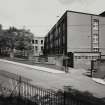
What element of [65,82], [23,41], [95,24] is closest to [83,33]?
[95,24]

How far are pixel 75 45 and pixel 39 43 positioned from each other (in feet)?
157

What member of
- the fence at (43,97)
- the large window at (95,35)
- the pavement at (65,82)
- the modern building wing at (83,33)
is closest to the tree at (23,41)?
the modern building wing at (83,33)

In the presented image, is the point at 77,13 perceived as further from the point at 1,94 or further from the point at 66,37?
the point at 1,94

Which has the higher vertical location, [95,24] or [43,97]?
[95,24]

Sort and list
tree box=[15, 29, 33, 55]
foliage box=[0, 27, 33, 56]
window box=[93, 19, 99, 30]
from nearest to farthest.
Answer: window box=[93, 19, 99, 30] → foliage box=[0, 27, 33, 56] → tree box=[15, 29, 33, 55]

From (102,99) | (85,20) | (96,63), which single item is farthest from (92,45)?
(102,99)

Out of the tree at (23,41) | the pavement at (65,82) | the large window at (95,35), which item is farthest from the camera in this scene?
the tree at (23,41)

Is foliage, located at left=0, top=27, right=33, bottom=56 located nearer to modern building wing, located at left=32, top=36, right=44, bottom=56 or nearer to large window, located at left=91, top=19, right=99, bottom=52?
large window, located at left=91, top=19, right=99, bottom=52

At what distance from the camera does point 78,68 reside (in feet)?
92.2

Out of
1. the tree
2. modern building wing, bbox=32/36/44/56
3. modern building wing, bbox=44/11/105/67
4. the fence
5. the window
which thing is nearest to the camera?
the fence

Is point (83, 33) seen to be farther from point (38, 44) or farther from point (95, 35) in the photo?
point (38, 44)

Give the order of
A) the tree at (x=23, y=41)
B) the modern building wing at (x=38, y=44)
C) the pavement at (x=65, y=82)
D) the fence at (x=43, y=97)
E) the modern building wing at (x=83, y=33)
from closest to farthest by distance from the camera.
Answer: the fence at (x=43, y=97)
the pavement at (x=65, y=82)
the modern building wing at (x=83, y=33)
the tree at (x=23, y=41)
the modern building wing at (x=38, y=44)

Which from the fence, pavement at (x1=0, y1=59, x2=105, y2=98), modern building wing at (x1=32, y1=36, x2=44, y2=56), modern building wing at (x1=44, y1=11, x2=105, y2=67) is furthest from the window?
modern building wing at (x1=32, y1=36, x2=44, y2=56)

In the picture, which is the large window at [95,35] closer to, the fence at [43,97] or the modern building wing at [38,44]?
the fence at [43,97]
